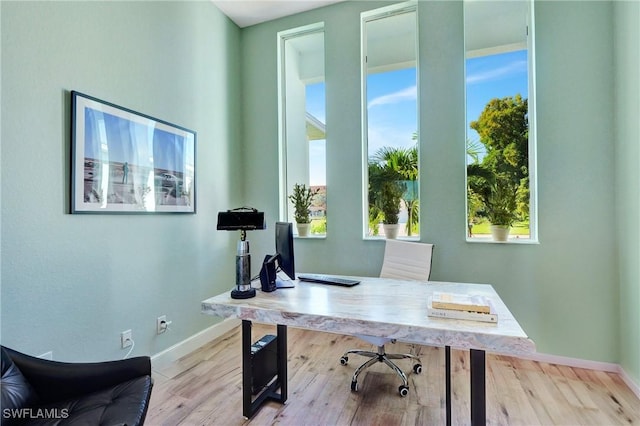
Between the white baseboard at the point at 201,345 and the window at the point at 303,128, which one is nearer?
the white baseboard at the point at 201,345

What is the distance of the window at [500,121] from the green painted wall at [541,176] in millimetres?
112

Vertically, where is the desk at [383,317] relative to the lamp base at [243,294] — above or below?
below

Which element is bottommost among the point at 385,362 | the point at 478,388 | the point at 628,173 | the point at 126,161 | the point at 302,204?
the point at 385,362

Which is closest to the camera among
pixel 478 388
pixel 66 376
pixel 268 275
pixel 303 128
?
pixel 478 388

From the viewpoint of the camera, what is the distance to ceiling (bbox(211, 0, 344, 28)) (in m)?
3.06

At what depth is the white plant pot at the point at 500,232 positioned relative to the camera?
256cm

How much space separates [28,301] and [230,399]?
4.30 feet

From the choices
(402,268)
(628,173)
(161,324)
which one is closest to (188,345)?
(161,324)

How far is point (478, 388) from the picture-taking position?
122 centimetres

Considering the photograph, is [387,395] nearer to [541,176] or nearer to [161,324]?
[161,324]

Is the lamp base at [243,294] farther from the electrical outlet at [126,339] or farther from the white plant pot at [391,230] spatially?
the white plant pot at [391,230]

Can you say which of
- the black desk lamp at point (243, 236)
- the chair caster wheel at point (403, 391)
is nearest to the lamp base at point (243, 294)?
the black desk lamp at point (243, 236)

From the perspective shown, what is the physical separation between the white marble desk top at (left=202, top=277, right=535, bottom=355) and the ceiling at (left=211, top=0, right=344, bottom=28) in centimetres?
288

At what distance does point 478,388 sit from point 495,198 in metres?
1.84
